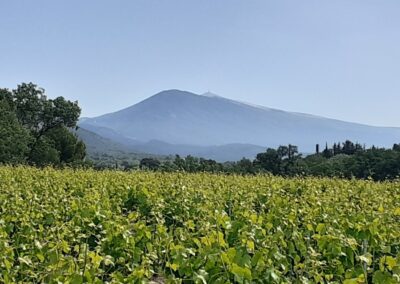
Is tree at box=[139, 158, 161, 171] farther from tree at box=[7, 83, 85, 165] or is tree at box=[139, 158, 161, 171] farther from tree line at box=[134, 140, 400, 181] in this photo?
tree at box=[7, 83, 85, 165]

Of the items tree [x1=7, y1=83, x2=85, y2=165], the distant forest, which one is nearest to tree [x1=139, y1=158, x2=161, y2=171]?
the distant forest

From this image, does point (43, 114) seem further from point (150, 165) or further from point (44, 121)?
point (150, 165)

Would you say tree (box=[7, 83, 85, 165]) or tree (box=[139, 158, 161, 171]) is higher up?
tree (box=[7, 83, 85, 165])

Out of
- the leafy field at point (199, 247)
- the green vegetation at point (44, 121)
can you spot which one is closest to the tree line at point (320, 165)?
the green vegetation at point (44, 121)

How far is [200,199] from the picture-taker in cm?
712

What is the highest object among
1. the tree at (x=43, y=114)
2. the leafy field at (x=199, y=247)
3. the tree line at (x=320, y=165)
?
the tree at (x=43, y=114)

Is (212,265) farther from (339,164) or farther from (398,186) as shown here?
(339,164)

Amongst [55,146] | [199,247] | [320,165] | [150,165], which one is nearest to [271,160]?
[320,165]

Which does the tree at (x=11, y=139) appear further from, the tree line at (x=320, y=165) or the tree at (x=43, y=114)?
the tree line at (x=320, y=165)

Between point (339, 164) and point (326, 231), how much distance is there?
941 inches

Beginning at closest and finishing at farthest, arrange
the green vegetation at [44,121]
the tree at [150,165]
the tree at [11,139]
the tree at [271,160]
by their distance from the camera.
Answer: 1. the tree at [150,165]
2. the tree at [271,160]
3. the tree at [11,139]
4. the green vegetation at [44,121]

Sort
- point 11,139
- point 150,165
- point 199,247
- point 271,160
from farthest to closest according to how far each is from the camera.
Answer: point 11,139
point 271,160
point 150,165
point 199,247

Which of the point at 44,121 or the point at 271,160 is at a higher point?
the point at 44,121

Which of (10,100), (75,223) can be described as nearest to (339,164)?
(75,223)
